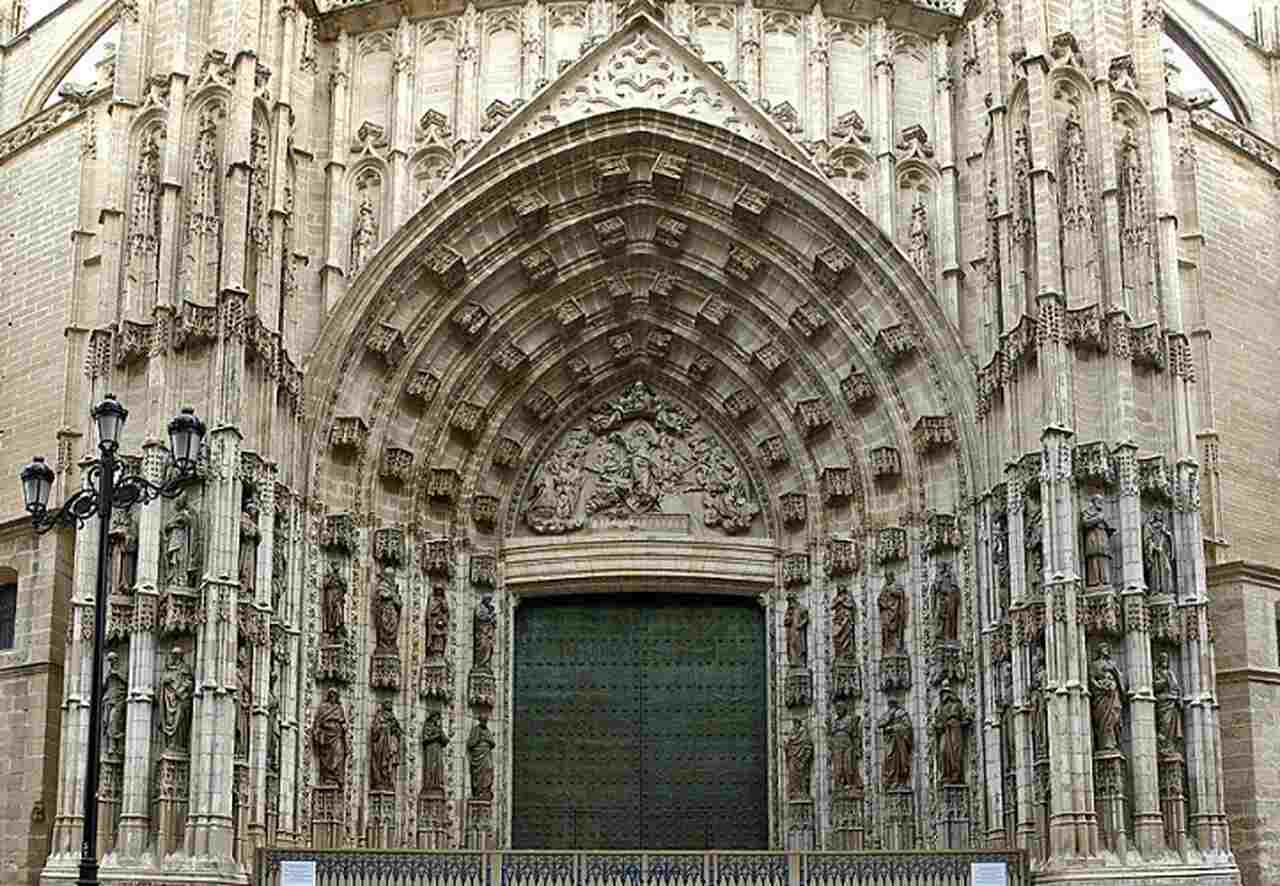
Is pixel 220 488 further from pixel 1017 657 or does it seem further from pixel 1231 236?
pixel 1231 236

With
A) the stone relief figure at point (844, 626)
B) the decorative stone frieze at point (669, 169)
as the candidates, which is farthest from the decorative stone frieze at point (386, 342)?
the stone relief figure at point (844, 626)

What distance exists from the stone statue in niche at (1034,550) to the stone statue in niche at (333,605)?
7082 mm

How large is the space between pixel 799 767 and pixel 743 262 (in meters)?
5.69

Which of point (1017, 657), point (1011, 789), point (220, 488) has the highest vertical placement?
point (220, 488)

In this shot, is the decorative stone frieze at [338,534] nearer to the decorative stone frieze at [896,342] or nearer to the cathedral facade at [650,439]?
the cathedral facade at [650,439]

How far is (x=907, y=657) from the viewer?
19.7m

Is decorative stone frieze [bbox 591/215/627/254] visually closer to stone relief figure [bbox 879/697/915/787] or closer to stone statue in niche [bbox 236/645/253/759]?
stone relief figure [bbox 879/697/915/787]

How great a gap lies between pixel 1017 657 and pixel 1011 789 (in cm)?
132

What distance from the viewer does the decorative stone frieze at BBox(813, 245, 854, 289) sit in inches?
798

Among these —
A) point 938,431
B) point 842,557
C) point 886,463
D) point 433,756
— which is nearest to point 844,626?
point 842,557

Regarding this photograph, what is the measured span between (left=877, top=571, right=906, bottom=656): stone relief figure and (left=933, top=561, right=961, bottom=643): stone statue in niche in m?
0.49

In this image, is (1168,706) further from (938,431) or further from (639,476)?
→ (639,476)

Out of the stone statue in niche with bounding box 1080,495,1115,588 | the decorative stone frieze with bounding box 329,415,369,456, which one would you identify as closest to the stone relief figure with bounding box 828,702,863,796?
the stone statue in niche with bounding box 1080,495,1115,588

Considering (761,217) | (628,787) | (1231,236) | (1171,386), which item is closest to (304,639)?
(628,787)
